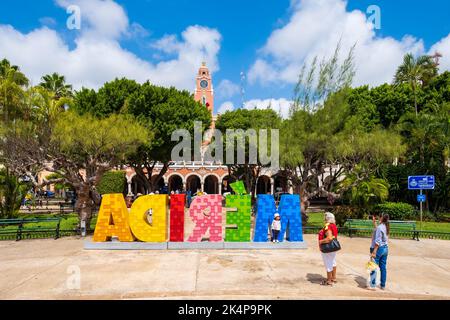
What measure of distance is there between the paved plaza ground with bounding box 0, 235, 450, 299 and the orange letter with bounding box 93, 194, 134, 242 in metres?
0.74

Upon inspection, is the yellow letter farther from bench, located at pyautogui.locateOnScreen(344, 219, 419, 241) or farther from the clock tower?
the clock tower

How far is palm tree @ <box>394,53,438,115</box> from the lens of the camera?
3359 cm

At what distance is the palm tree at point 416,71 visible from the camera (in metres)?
33.6

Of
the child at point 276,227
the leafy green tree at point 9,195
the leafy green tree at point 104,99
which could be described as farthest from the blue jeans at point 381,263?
the leafy green tree at point 104,99

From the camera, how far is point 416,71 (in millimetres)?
33594

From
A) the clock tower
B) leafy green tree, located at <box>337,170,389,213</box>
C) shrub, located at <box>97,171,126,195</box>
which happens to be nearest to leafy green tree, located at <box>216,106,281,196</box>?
leafy green tree, located at <box>337,170,389,213</box>

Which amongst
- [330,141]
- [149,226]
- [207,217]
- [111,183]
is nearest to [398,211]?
[330,141]

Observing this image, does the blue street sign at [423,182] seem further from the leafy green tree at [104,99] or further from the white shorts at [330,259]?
the leafy green tree at [104,99]

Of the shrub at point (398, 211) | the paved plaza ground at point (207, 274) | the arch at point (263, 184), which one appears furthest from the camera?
the arch at point (263, 184)

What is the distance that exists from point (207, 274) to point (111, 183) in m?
28.4

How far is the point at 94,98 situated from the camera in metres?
27.6

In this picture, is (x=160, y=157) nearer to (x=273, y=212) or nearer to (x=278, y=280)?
(x=273, y=212)

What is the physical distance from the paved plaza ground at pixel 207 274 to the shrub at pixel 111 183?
2211 cm
